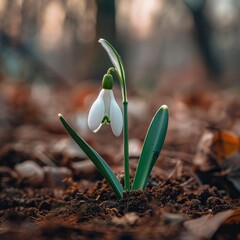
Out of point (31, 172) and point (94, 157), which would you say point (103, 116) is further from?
point (31, 172)

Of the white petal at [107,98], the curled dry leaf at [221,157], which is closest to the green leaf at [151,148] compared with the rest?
the white petal at [107,98]

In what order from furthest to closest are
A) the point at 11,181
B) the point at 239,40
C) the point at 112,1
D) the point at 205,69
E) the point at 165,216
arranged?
the point at 239,40 → the point at 205,69 → the point at 112,1 → the point at 11,181 → the point at 165,216

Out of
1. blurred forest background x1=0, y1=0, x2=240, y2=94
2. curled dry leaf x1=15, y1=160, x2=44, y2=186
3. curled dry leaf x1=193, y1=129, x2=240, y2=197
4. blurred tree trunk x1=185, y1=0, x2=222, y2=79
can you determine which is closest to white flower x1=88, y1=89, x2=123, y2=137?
curled dry leaf x1=193, y1=129, x2=240, y2=197

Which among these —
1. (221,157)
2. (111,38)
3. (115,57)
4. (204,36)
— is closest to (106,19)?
(111,38)

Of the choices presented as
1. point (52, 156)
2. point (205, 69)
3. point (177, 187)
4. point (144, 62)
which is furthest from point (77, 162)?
point (144, 62)

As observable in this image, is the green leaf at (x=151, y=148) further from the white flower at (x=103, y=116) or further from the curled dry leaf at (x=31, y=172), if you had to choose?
the curled dry leaf at (x=31, y=172)

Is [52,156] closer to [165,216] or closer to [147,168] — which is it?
[147,168]
